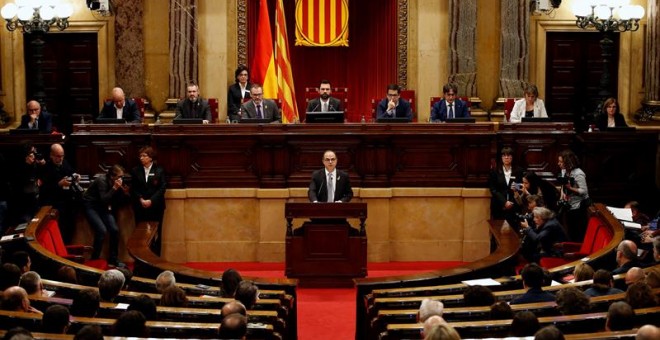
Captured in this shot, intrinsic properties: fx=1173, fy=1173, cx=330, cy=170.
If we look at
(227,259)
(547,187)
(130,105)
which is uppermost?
(130,105)

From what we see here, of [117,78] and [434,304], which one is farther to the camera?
[117,78]

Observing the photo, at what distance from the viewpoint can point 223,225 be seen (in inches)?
551

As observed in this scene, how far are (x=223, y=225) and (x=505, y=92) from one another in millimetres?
5380

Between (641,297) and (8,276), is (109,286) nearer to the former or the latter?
→ (8,276)

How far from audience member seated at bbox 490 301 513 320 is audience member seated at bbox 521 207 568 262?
397cm

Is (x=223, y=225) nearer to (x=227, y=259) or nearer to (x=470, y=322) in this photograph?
(x=227, y=259)

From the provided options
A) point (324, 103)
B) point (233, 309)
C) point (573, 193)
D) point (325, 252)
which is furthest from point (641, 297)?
point (324, 103)

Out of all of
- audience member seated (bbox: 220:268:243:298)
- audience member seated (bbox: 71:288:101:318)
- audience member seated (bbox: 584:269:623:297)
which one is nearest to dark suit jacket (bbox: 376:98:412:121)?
audience member seated (bbox: 220:268:243:298)

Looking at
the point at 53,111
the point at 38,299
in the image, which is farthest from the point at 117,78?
the point at 38,299

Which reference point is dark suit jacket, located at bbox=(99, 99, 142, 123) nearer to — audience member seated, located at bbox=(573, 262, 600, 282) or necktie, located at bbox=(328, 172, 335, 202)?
necktie, located at bbox=(328, 172, 335, 202)

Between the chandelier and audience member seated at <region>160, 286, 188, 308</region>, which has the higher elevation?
A: the chandelier

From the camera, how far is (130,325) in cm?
725

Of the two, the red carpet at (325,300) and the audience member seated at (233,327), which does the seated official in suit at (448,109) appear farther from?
the audience member seated at (233,327)

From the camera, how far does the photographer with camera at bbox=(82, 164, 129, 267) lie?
43.1 ft
